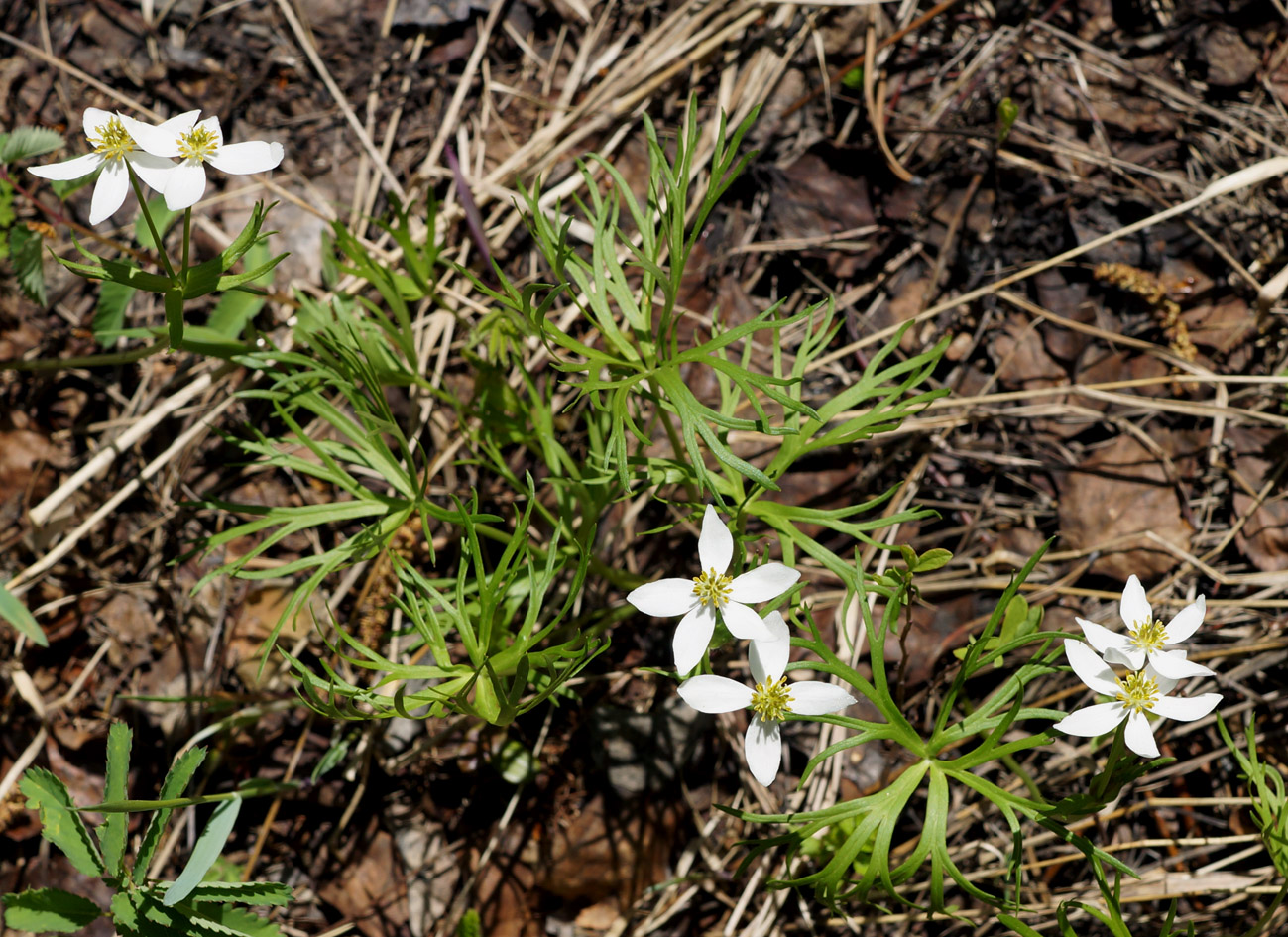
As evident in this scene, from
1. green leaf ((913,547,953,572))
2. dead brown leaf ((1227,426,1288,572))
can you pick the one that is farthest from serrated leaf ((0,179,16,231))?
dead brown leaf ((1227,426,1288,572))

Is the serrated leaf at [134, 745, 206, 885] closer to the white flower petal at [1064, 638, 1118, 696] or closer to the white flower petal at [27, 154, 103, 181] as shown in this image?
the white flower petal at [27, 154, 103, 181]

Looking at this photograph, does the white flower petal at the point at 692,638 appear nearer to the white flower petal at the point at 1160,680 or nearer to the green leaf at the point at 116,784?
the white flower petal at the point at 1160,680

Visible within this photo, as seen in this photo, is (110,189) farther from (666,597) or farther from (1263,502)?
(1263,502)

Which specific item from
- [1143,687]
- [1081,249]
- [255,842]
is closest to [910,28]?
[1081,249]

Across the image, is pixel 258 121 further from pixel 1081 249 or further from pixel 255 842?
pixel 1081 249

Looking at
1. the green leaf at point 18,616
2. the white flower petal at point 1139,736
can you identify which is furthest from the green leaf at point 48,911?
the white flower petal at point 1139,736

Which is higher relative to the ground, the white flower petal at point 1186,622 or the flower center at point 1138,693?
the white flower petal at point 1186,622
